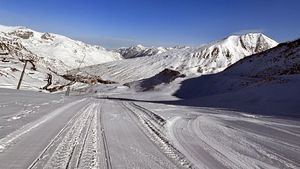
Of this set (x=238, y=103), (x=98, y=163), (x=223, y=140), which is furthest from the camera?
(x=238, y=103)

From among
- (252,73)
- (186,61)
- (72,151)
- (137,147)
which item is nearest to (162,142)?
(137,147)

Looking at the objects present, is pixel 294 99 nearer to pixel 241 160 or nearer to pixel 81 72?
pixel 241 160

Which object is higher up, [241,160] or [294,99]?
[294,99]

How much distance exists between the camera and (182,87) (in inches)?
2338

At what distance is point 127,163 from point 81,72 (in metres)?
168

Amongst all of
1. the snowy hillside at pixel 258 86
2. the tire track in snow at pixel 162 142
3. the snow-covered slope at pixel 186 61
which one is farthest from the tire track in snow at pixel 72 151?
the snow-covered slope at pixel 186 61

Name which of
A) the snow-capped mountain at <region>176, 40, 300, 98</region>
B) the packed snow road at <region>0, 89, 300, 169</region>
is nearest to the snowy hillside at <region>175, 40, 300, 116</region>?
the snow-capped mountain at <region>176, 40, 300, 98</region>

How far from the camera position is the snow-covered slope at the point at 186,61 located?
154775mm

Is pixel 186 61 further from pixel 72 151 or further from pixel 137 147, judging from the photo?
pixel 72 151

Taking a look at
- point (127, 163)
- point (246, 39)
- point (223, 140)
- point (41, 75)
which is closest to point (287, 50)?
point (223, 140)

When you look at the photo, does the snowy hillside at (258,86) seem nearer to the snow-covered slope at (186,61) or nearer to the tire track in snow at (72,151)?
the tire track in snow at (72,151)

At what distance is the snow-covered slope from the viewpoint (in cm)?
15477

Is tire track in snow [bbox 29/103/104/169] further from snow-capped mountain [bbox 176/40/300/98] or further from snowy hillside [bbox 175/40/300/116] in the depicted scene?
snow-capped mountain [bbox 176/40/300/98]

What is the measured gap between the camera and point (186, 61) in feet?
536
